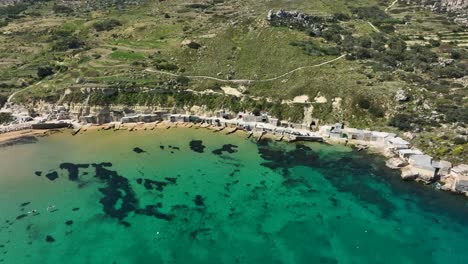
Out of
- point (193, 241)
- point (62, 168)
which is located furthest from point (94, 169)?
point (193, 241)

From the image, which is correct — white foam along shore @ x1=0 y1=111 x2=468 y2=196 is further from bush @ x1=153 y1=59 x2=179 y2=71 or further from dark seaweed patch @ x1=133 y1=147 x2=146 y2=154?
bush @ x1=153 y1=59 x2=179 y2=71

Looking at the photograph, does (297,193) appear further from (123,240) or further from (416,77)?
(416,77)

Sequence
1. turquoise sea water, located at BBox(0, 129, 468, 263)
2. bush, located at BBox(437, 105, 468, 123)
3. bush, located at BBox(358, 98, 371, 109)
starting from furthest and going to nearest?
1. bush, located at BBox(358, 98, 371, 109)
2. bush, located at BBox(437, 105, 468, 123)
3. turquoise sea water, located at BBox(0, 129, 468, 263)

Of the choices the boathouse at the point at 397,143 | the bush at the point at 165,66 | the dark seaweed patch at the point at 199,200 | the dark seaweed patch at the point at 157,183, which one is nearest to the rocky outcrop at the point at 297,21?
the bush at the point at 165,66

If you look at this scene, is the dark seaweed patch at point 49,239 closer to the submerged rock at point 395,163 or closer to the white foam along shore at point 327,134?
the white foam along shore at point 327,134

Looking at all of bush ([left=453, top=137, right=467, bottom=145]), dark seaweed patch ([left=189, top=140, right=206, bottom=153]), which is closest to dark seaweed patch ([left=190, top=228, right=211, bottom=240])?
dark seaweed patch ([left=189, top=140, right=206, bottom=153])

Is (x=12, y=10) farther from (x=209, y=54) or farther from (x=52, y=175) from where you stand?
(x=52, y=175)

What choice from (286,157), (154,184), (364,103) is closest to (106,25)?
(154,184)
